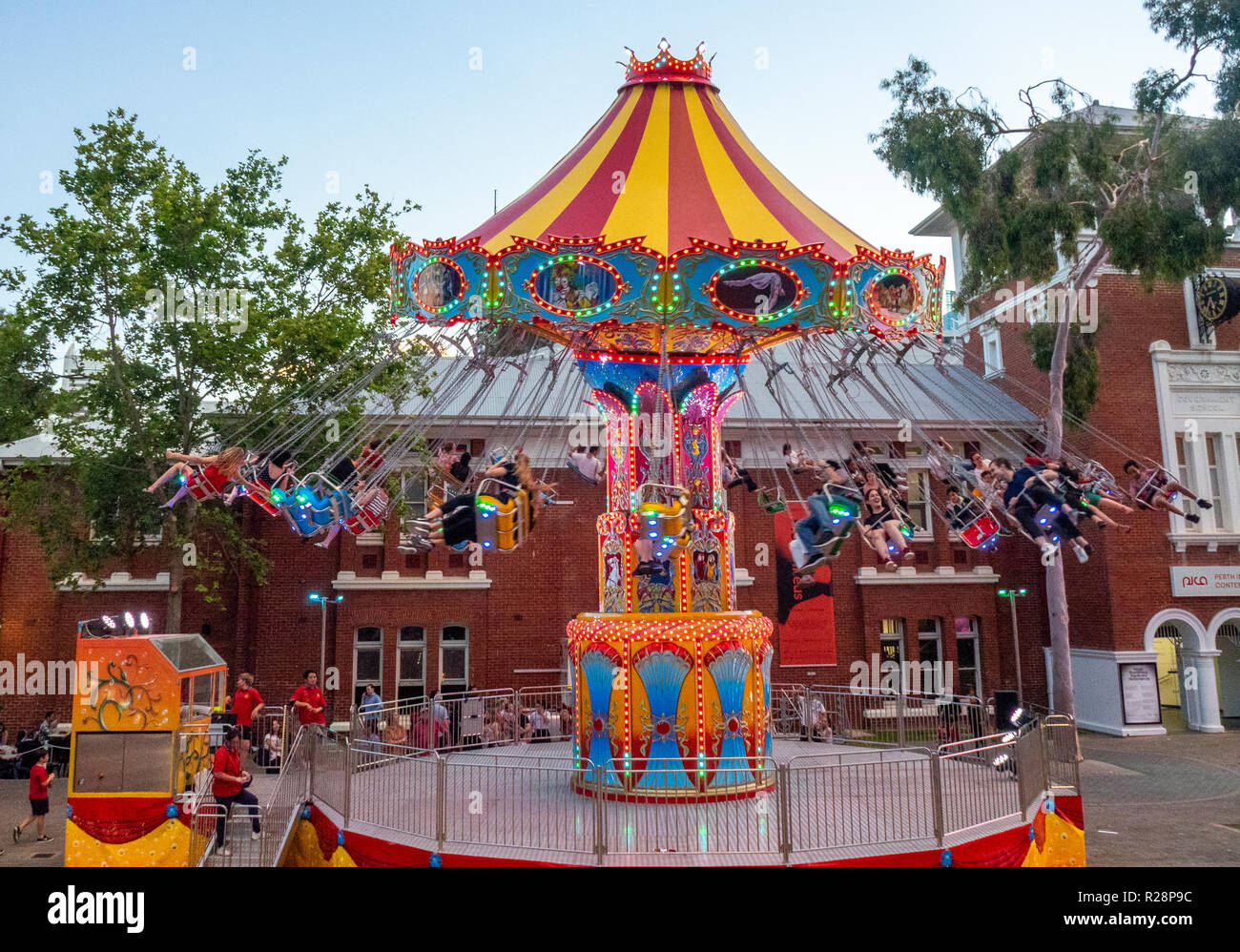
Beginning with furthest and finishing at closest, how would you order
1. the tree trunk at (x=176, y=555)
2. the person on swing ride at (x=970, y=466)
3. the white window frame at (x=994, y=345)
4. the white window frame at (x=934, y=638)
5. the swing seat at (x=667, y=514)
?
the white window frame at (x=994, y=345)
the white window frame at (x=934, y=638)
the tree trunk at (x=176, y=555)
the person on swing ride at (x=970, y=466)
the swing seat at (x=667, y=514)

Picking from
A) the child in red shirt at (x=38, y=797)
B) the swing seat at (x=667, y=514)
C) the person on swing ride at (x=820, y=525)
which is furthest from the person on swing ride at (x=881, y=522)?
the child in red shirt at (x=38, y=797)

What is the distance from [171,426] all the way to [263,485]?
8.55 m

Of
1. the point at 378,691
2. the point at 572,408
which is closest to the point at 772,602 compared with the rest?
the point at 572,408

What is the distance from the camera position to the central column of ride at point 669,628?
428 inches

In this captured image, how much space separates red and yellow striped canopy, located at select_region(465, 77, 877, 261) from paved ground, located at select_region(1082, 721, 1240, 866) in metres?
8.76

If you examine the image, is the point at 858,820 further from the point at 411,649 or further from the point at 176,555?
the point at 411,649

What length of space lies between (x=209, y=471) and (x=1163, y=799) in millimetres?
15187

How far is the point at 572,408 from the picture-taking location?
2328cm

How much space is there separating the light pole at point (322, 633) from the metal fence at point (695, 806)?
9.28m

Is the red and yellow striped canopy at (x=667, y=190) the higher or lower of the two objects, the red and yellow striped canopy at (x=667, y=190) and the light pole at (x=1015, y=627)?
the higher

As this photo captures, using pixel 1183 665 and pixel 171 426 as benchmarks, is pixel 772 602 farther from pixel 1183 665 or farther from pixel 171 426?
pixel 171 426

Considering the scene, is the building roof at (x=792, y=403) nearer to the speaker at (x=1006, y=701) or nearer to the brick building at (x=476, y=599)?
the brick building at (x=476, y=599)

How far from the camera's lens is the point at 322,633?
20.1 meters

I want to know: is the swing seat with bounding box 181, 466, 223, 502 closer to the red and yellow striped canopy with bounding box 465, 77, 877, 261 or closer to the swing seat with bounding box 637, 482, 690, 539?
the red and yellow striped canopy with bounding box 465, 77, 877, 261
